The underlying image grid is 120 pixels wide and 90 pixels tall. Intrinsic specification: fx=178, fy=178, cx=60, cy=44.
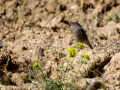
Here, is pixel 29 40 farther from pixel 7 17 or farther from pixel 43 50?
pixel 7 17

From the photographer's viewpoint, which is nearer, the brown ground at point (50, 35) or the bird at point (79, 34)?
the brown ground at point (50, 35)

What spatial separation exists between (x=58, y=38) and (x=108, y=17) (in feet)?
6.47

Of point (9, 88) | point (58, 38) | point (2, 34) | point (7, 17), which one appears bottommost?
point (9, 88)

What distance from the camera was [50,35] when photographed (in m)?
5.37

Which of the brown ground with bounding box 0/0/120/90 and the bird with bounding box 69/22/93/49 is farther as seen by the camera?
the bird with bounding box 69/22/93/49

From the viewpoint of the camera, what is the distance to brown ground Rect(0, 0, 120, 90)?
3.82 m

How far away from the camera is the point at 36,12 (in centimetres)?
589

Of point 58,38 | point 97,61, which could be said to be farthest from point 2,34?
point 97,61

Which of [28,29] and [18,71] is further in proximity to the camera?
[28,29]

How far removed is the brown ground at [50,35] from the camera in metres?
3.82

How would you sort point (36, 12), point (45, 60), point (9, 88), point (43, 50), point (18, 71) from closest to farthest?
point (9, 88) → point (18, 71) → point (45, 60) → point (43, 50) → point (36, 12)

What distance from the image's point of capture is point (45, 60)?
4195 mm

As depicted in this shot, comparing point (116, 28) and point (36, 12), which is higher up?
point (36, 12)

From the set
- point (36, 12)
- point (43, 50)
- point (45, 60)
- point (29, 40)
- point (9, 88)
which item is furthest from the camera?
point (36, 12)
